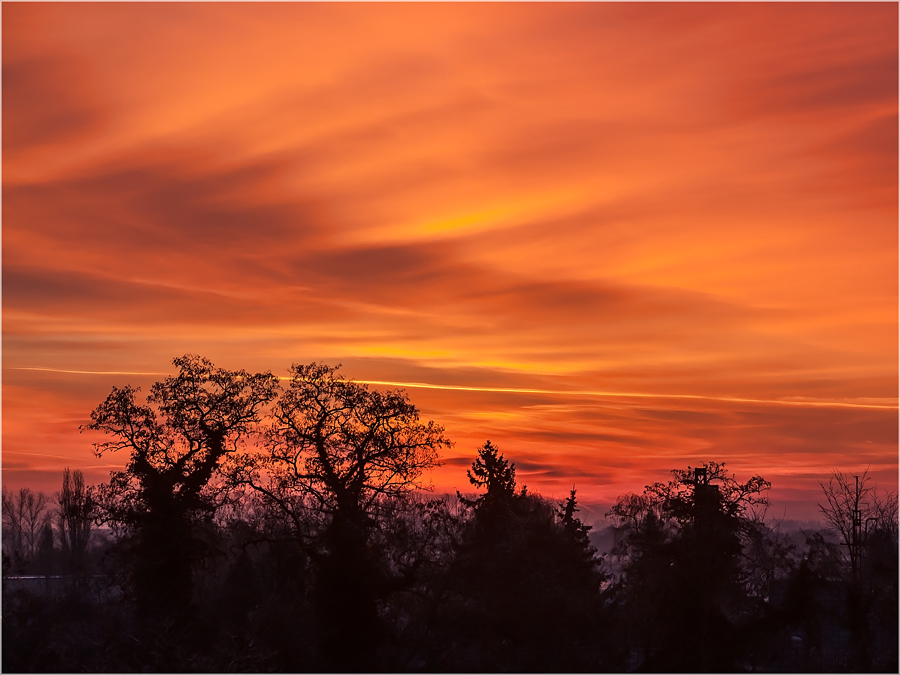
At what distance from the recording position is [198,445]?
5016cm

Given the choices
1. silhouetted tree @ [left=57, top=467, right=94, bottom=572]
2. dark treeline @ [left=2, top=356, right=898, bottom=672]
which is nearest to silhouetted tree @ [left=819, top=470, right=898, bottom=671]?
dark treeline @ [left=2, top=356, right=898, bottom=672]

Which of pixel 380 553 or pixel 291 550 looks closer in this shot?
pixel 380 553

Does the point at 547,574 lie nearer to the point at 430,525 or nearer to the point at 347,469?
the point at 430,525

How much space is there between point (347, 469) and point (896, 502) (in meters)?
63.0

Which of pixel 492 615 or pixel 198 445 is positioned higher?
pixel 198 445

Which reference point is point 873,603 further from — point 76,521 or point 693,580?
point 76,521

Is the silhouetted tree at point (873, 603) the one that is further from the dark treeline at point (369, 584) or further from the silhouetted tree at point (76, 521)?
the silhouetted tree at point (76, 521)

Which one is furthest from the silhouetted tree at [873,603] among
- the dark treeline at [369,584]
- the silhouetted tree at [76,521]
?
the silhouetted tree at [76,521]

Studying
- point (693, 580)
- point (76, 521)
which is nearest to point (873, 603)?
point (693, 580)

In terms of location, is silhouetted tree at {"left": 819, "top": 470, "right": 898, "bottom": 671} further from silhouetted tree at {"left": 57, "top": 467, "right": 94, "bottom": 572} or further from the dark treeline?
silhouetted tree at {"left": 57, "top": 467, "right": 94, "bottom": 572}

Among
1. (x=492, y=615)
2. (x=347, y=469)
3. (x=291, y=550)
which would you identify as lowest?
(x=492, y=615)

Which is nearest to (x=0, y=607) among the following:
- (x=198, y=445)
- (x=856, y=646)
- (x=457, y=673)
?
(x=198, y=445)

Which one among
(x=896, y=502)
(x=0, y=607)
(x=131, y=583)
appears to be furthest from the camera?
(x=896, y=502)

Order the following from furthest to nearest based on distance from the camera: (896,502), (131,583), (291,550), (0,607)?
(896,502) → (291,550) → (131,583) → (0,607)
